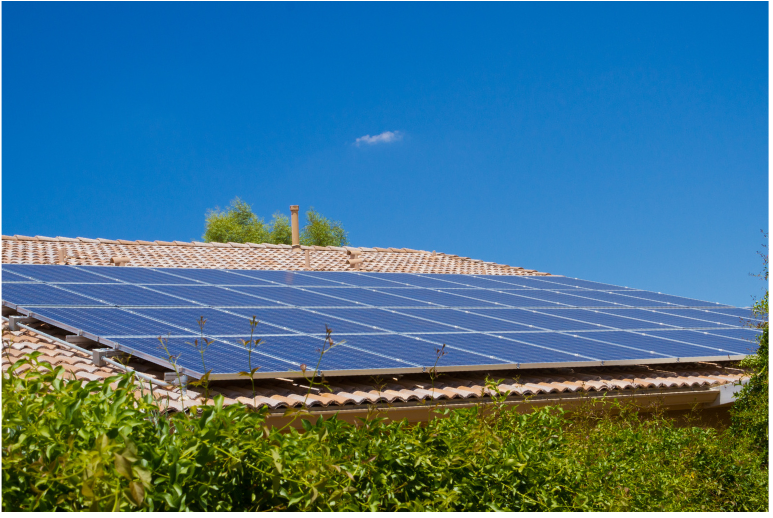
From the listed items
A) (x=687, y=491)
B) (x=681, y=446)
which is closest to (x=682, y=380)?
(x=681, y=446)

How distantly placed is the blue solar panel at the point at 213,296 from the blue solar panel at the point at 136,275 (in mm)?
647

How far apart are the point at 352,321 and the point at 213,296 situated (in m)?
2.75

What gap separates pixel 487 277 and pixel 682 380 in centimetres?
978

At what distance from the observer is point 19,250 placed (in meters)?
19.7

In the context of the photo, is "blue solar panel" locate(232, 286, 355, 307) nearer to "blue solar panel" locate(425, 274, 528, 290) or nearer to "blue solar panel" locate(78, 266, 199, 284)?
"blue solar panel" locate(78, 266, 199, 284)

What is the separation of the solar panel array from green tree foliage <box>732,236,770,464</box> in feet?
5.51

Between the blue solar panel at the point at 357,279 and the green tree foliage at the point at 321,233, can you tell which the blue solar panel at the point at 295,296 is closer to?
the blue solar panel at the point at 357,279

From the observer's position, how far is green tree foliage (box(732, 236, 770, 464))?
9.62 m

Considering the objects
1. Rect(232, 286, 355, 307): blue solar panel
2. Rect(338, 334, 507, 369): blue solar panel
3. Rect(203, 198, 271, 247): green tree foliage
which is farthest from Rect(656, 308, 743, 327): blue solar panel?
Rect(203, 198, 271, 247): green tree foliage

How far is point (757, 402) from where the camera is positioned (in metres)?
9.83

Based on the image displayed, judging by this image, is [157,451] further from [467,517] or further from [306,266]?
[306,266]

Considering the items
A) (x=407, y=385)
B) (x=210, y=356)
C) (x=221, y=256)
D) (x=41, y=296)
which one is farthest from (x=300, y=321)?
(x=221, y=256)

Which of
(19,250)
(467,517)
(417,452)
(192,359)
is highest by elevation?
(19,250)

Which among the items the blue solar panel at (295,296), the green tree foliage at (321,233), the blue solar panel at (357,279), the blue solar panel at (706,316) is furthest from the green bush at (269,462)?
the green tree foliage at (321,233)
